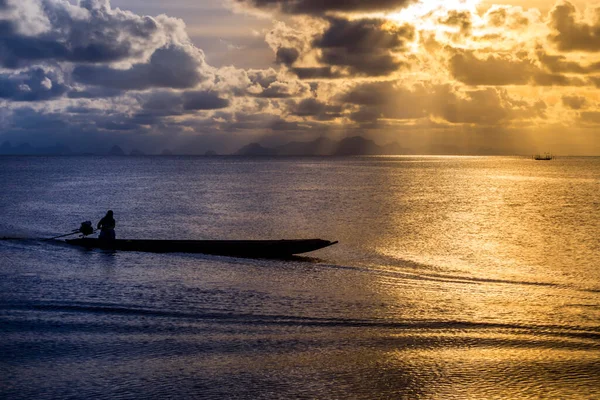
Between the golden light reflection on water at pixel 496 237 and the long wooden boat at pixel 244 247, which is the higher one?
the long wooden boat at pixel 244 247

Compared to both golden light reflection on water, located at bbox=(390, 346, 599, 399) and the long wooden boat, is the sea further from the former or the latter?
the long wooden boat

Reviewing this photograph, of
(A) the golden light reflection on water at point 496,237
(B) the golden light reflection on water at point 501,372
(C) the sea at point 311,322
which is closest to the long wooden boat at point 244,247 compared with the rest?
(C) the sea at point 311,322

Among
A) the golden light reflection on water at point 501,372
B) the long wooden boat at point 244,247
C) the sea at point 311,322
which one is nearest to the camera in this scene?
the golden light reflection on water at point 501,372

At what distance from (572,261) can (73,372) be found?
1233 inches

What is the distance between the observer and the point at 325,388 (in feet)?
50.2

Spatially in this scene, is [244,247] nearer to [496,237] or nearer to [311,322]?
[311,322]

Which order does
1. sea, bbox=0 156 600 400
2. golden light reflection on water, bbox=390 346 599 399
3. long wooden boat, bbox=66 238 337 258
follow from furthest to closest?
long wooden boat, bbox=66 238 337 258 < sea, bbox=0 156 600 400 < golden light reflection on water, bbox=390 346 599 399

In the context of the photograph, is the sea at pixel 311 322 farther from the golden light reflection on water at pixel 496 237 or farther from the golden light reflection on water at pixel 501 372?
the golden light reflection on water at pixel 496 237

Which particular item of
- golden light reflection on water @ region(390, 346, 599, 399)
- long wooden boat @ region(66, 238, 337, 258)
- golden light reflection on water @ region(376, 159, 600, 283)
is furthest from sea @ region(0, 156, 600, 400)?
long wooden boat @ region(66, 238, 337, 258)

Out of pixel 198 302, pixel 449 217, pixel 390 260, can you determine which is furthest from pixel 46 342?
pixel 449 217

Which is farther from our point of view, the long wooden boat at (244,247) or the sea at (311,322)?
the long wooden boat at (244,247)

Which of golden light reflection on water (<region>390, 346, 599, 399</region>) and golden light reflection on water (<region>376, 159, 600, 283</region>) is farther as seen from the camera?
golden light reflection on water (<region>376, 159, 600, 283</region>)

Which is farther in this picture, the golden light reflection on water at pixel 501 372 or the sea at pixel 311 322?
the sea at pixel 311 322

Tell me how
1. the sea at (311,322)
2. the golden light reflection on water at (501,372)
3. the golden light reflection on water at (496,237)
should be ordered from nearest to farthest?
the golden light reflection on water at (501,372) < the sea at (311,322) < the golden light reflection on water at (496,237)
